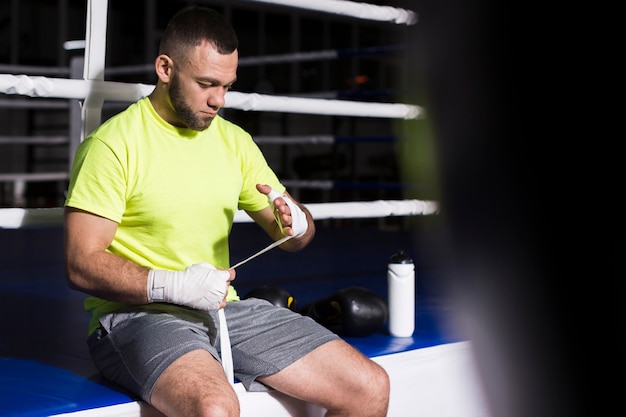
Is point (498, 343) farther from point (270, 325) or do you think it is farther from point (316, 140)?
point (316, 140)

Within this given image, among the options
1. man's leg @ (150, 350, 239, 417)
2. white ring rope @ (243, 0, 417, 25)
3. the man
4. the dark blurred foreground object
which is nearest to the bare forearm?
the man

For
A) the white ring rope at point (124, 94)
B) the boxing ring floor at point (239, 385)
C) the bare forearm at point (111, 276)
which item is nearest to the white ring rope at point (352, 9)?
the white ring rope at point (124, 94)

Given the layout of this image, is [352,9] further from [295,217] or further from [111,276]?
[111,276]

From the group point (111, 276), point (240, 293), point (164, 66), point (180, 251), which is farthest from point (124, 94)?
point (240, 293)

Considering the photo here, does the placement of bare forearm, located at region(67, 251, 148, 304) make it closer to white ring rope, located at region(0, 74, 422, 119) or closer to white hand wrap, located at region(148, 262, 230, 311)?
white hand wrap, located at region(148, 262, 230, 311)

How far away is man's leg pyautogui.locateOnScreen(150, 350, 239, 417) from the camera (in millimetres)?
1050

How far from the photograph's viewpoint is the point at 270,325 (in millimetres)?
1309

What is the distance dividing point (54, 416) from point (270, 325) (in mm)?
376

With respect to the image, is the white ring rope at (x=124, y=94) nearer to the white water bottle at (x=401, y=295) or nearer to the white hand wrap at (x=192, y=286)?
the white water bottle at (x=401, y=295)

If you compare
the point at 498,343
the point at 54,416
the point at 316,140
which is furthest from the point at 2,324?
the point at 316,140

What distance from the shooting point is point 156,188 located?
1.25 m

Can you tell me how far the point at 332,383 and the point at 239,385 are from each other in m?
0.14

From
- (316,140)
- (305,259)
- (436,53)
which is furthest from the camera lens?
(316,140)

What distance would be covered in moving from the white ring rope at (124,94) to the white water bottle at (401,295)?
32 centimetres
